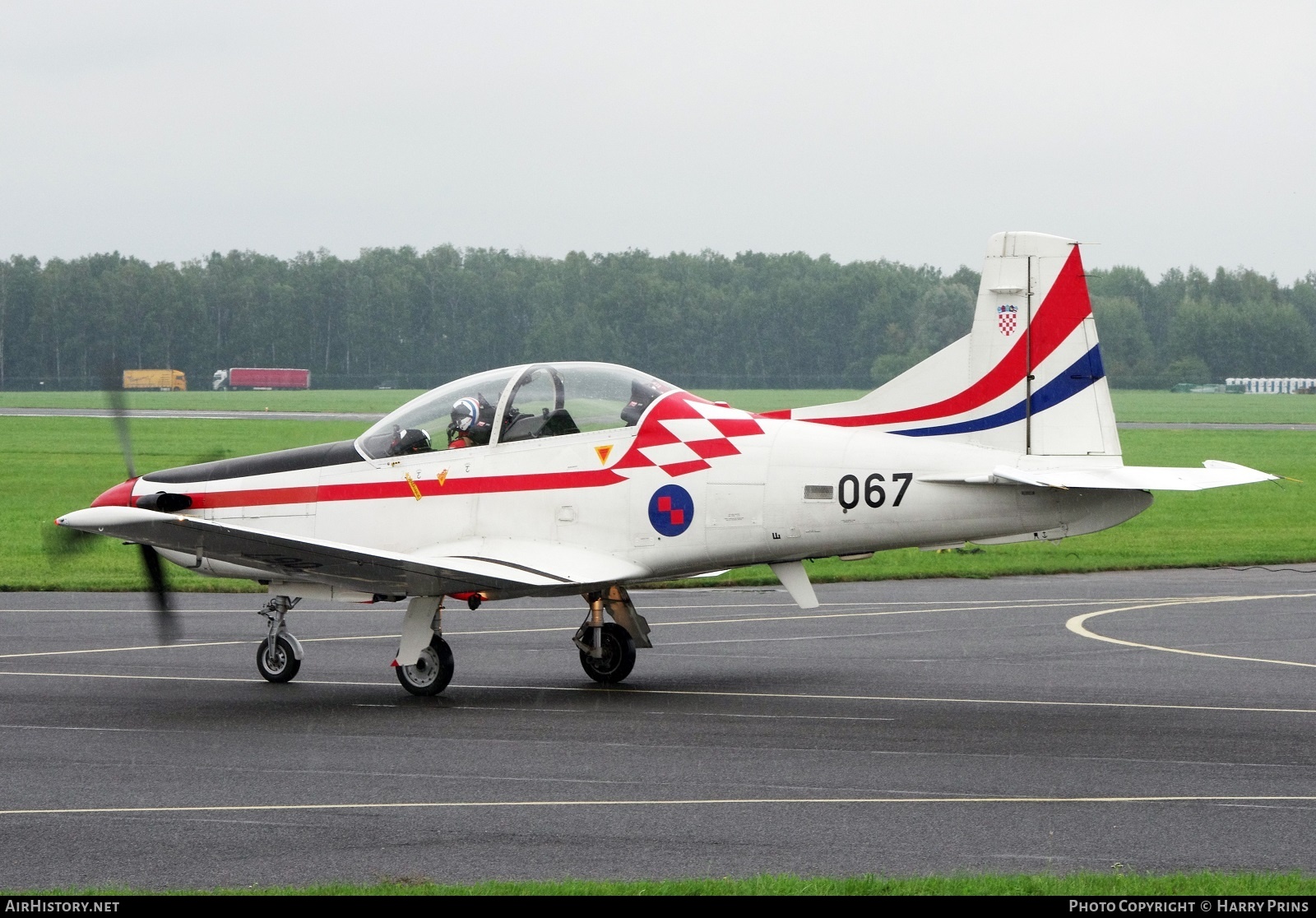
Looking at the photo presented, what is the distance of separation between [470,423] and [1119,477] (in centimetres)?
545

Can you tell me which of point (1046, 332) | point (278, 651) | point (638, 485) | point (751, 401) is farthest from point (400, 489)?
point (751, 401)

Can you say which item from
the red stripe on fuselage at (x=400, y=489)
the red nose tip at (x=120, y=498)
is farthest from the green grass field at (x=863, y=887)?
the red nose tip at (x=120, y=498)

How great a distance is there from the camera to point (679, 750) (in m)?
10.4

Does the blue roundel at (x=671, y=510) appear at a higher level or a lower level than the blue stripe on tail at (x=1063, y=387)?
lower

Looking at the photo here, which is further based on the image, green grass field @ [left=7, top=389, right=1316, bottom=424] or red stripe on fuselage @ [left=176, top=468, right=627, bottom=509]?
green grass field @ [left=7, top=389, right=1316, bottom=424]

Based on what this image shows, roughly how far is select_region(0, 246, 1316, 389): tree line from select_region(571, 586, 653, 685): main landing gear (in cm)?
11359

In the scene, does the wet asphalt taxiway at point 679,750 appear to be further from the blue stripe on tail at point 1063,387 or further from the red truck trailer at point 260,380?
the red truck trailer at point 260,380

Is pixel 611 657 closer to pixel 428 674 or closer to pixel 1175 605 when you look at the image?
pixel 428 674

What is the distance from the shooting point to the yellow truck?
128 m

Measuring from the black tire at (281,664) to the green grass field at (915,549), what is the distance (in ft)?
6.61

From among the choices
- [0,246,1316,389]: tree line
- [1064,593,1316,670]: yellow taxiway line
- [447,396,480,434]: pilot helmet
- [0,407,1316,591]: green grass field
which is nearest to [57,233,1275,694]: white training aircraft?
[447,396,480,434]: pilot helmet

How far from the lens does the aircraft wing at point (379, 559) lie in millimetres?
11414

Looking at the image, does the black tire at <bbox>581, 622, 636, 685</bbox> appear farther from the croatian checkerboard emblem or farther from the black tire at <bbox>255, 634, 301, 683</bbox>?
the croatian checkerboard emblem

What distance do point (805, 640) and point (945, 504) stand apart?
4.52m
